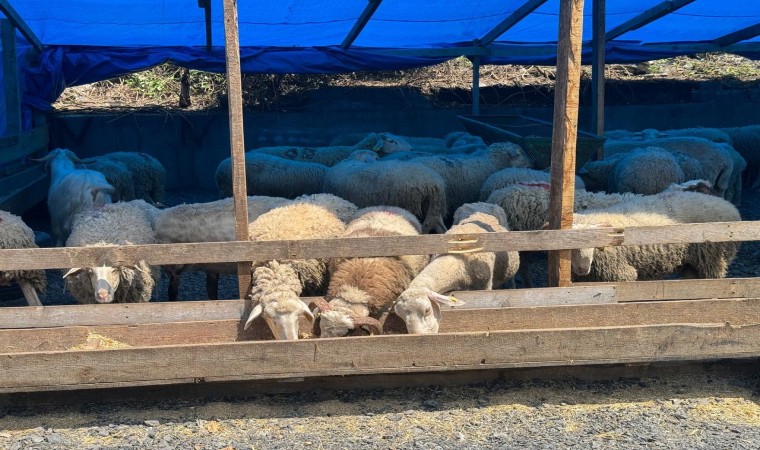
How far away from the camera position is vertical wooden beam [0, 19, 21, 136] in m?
10.7

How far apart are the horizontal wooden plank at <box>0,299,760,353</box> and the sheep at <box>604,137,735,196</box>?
5.42m

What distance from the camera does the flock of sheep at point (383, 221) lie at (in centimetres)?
521

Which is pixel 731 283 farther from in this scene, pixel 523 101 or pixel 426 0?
pixel 523 101

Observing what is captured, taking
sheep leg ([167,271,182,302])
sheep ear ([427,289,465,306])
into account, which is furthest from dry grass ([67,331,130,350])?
sheep ear ([427,289,465,306])

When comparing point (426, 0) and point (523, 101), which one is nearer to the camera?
point (426, 0)

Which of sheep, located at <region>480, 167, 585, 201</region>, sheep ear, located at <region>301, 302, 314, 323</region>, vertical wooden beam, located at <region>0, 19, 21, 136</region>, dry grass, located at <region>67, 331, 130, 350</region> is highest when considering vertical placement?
vertical wooden beam, located at <region>0, 19, 21, 136</region>

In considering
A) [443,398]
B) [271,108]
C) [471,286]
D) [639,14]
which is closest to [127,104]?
[271,108]

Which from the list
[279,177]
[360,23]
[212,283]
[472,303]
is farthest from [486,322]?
[360,23]

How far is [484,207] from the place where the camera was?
6.93 meters

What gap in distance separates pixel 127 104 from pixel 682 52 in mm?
11429

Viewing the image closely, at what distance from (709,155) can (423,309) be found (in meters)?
6.95

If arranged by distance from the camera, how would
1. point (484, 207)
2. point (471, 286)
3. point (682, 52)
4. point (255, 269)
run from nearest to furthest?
point (255, 269)
point (471, 286)
point (484, 207)
point (682, 52)

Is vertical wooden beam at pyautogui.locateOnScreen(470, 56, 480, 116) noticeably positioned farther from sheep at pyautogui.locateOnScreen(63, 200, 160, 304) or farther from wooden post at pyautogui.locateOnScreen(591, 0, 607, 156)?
sheep at pyautogui.locateOnScreen(63, 200, 160, 304)

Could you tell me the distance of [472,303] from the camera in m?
5.29
